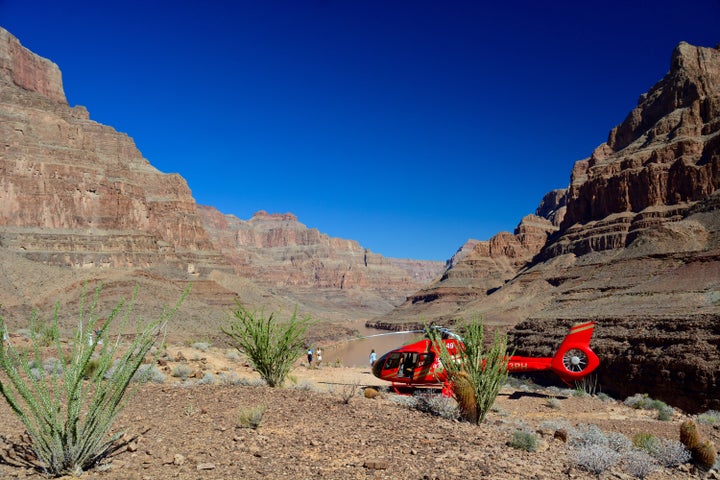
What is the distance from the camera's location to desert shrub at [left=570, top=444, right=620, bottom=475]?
6.81m

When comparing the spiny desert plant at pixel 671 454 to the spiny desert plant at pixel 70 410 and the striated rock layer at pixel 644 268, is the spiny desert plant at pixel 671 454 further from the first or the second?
the striated rock layer at pixel 644 268

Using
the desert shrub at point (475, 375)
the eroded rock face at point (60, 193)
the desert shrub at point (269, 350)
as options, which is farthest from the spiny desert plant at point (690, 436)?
the eroded rock face at point (60, 193)

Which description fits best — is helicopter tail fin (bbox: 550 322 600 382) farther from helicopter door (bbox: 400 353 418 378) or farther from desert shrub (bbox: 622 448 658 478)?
desert shrub (bbox: 622 448 658 478)

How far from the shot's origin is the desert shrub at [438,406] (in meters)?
9.96

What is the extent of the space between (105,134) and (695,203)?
104 metres

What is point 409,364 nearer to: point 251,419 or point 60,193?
point 251,419

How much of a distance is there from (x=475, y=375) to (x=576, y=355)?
859 cm

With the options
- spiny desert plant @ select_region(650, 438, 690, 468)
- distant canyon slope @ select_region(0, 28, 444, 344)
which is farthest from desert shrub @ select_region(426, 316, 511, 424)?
distant canyon slope @ select_region(0, 28, 444, 344)

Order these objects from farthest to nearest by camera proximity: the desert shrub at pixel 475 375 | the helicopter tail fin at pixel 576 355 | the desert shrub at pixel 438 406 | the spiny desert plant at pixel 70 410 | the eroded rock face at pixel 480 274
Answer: the eroded rock face at pixel 480 274
the helicopter tail fin at pixel 576 355
the desert shrub at pixel 438 406
the desert shrub at pixel 475 375
the spiny desert plant at pixel 70 410

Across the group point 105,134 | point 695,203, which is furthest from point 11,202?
point 695,203

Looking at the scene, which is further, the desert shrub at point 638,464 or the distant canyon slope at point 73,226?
the distant canyon slope at point 73,226

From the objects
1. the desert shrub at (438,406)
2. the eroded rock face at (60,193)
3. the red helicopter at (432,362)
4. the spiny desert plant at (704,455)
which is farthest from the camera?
the eroded rock face at (60,193)

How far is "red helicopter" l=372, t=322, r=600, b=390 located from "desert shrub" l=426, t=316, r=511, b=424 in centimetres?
134

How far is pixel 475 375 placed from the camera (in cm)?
1009
